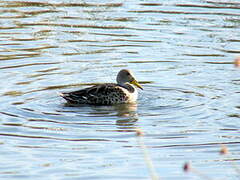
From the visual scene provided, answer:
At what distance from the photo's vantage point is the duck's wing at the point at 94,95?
1211cm

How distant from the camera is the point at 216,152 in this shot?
9.16m

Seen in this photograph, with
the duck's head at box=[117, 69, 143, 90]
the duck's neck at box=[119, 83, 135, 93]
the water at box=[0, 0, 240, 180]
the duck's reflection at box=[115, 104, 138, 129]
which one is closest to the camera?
the water at box=[0, 0, 240, 180]

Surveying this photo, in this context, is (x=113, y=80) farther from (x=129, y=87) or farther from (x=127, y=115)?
(x=127, y=115)

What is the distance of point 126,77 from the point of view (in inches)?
507

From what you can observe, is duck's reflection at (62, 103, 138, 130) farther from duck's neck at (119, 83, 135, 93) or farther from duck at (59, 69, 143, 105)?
duck's neck at (119, 83, 135, 93)

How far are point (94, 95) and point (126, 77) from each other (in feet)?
3.29

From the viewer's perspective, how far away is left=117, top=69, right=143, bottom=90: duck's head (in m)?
Result: 12.8

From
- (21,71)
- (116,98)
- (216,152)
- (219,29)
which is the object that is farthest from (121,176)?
(219,29)

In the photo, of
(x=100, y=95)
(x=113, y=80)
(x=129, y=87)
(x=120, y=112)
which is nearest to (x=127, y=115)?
(x=120, y=112)

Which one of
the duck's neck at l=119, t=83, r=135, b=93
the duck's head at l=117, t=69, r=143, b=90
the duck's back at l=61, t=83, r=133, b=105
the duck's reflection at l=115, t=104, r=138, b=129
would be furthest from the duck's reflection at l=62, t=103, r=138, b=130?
the duck's head at l=117, t=69, r=143, b=90

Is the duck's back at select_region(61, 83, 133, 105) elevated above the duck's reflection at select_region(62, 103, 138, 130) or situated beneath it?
elevated above

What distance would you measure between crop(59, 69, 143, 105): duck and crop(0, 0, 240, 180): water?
0.58ft

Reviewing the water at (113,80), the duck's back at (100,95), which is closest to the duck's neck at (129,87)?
the duck's back at (100,95)

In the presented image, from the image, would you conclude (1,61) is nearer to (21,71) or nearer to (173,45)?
(21,71)
